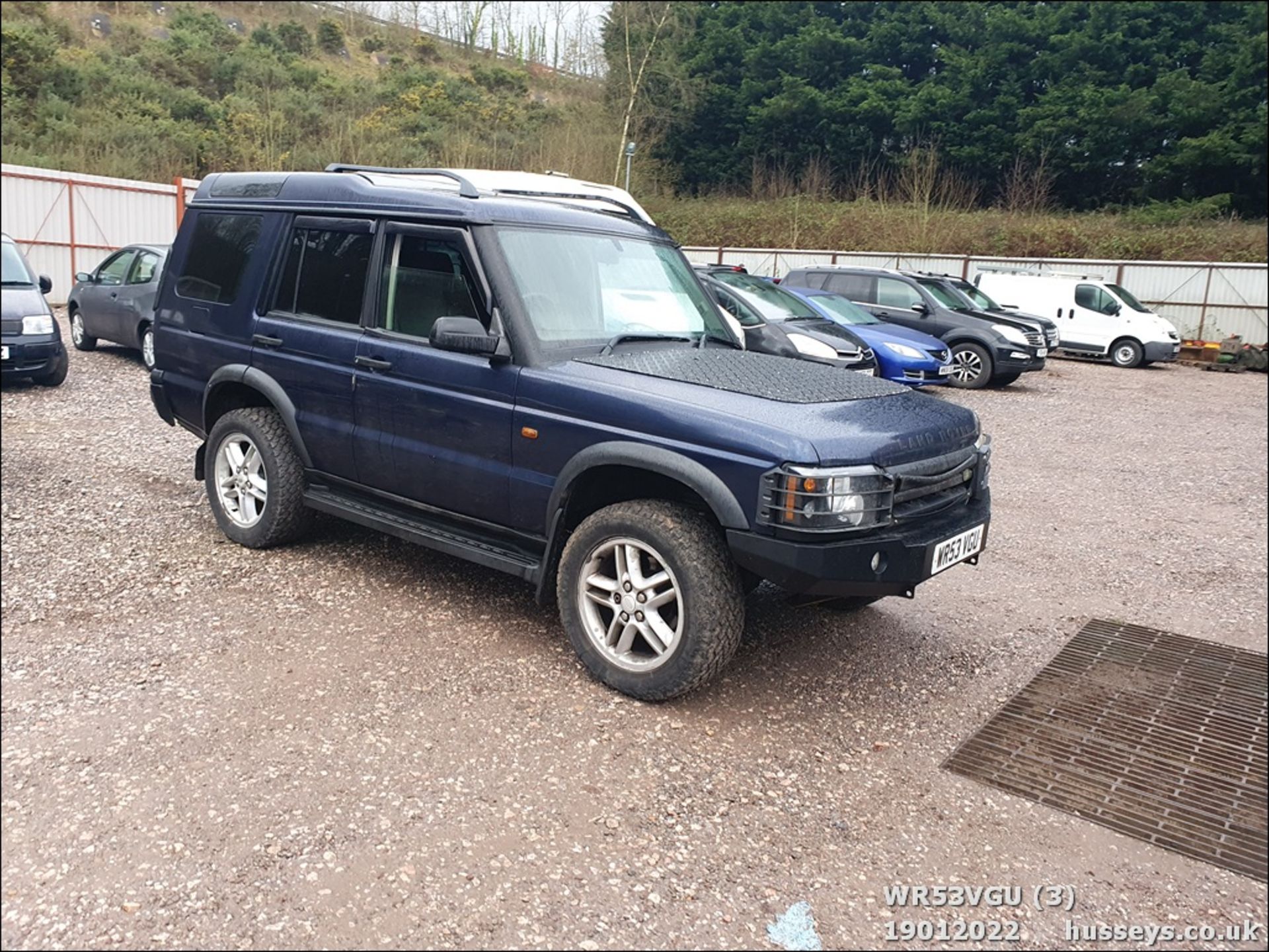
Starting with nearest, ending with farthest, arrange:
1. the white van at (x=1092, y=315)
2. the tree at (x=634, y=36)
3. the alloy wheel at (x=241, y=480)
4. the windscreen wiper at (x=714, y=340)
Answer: the windscreen wiper at (x=714, y=340)
the alloy wheel at (x=241, y=480)
the white van at (x=1092, y=315)
the tree at (x=634, y=36)

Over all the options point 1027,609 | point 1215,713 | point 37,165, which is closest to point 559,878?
point 1215,713

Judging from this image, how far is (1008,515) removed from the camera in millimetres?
7691

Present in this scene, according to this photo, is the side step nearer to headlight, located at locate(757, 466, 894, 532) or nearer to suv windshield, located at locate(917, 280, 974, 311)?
headlight, located at locate(757, 466, 894, 532)

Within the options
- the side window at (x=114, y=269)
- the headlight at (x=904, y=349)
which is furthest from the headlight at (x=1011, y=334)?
the side window at (x=114, y=269)

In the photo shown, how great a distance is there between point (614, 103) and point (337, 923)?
35.9 meters

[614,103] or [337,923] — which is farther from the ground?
[614,103]

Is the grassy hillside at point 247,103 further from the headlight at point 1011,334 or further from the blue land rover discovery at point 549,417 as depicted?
the blue land rover discovery at point 549,417

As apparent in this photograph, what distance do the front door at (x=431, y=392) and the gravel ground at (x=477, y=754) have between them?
2.24 ft

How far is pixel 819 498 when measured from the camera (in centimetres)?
370

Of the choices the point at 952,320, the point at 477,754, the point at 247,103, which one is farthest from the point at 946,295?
the point at 247,103

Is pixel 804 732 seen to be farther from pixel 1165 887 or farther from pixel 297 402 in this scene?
pixel 297 402

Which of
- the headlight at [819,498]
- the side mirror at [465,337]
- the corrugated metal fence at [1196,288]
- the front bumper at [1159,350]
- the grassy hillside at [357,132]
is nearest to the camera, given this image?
the headlight at [819,498]

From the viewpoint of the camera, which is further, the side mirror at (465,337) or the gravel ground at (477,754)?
the side mirror at (465,337)

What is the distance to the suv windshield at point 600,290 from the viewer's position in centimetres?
464
